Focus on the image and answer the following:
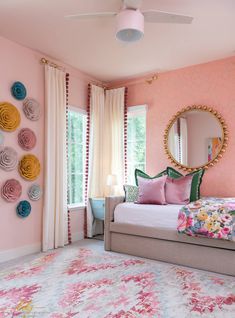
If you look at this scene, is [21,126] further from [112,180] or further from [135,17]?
[135,17]

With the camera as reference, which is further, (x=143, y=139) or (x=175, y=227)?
(x=143, y=139)

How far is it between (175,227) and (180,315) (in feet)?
3.88

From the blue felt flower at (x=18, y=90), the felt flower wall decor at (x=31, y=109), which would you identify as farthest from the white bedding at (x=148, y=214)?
the blue felt flower at (x=18, y=90)

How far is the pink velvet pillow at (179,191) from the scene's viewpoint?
3.44 meters

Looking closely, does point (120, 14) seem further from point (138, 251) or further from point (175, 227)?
point (138, 251)

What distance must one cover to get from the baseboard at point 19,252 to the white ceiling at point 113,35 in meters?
2.56

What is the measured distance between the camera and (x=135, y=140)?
464cm

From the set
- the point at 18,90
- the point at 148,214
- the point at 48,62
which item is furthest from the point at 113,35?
the point at 148,214

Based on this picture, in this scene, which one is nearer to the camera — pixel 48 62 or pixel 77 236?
pixel 48 62

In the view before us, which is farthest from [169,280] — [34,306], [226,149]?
[226,149]

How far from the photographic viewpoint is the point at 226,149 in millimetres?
3709

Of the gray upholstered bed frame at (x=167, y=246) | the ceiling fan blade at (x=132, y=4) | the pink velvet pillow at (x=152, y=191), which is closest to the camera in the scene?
the ceiling fan blade at (x=132, y=4)

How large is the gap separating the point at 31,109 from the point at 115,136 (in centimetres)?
162

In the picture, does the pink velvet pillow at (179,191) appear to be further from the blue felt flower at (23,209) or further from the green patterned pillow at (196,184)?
the blue felt flower at (23,209)
